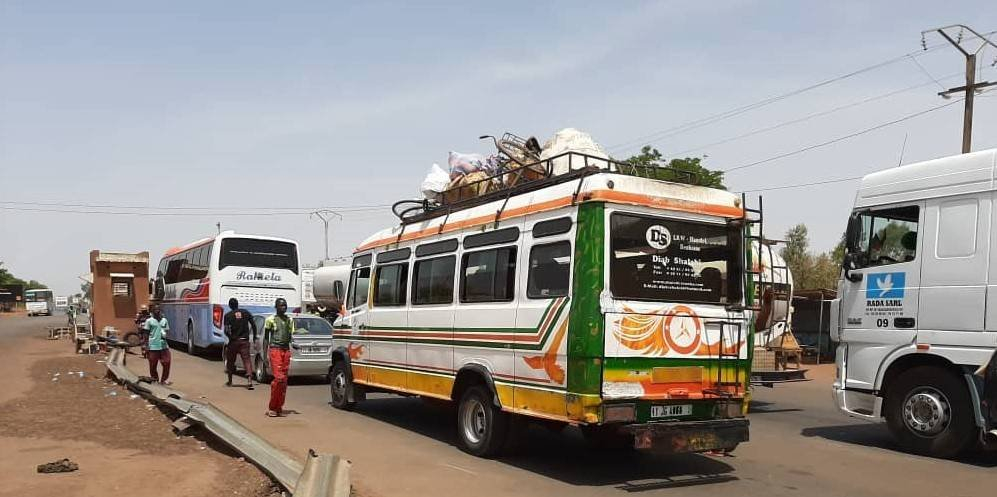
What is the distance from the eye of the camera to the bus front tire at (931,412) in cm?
906

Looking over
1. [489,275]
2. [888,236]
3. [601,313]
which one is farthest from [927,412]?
[489,275]

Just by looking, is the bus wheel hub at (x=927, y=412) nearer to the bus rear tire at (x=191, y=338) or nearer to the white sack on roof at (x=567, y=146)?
the white sack on roof at (x=567, y=146)

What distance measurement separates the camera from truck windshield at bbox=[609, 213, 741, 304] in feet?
24.5

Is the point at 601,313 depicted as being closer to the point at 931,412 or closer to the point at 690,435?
the point at 690,435

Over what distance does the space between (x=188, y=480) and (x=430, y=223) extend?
4.49 m

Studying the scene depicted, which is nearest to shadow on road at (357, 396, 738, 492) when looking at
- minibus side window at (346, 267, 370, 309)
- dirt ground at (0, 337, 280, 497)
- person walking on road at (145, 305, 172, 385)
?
minibus side window at (346, 267, 370, 309)

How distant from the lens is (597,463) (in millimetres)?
8594

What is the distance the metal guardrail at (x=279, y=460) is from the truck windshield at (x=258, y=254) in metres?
10.9

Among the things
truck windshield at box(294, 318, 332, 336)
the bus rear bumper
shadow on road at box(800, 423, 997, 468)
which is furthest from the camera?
truck windshield at box(294, 318, 332, 336)

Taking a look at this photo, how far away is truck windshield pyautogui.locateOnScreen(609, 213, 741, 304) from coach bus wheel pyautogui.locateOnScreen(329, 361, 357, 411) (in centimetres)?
615

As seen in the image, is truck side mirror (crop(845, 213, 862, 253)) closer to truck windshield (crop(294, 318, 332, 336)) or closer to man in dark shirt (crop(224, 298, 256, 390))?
truck windshield (crop(294, 318, 332, 336))

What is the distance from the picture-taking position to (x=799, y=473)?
832 centimetres

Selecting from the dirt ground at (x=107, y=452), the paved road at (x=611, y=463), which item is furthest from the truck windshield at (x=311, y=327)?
the paved road at (x=611, y=463)

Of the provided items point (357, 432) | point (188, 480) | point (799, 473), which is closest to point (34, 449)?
point (188, 480)
